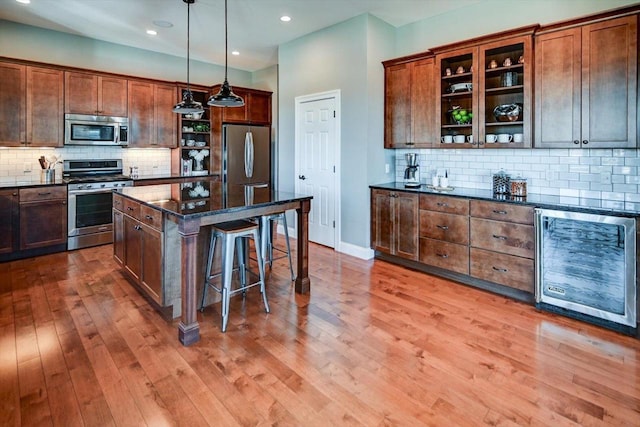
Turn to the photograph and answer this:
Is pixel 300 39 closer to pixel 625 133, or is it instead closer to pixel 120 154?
pixel 120 154

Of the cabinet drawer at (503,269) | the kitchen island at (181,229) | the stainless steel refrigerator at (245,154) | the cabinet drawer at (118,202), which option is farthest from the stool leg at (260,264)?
the stainless steel refrigerator at (245,154)

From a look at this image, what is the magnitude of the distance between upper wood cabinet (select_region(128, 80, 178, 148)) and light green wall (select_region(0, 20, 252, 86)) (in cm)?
52

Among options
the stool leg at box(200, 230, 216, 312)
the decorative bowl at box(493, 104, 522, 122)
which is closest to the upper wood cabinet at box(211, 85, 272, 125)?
the stool leg at box(200, 230, 216, 312)

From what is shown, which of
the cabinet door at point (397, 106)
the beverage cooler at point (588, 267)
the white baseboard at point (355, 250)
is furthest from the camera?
the white baseboard at point (355, 250)

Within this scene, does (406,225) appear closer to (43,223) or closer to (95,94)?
(43,223)

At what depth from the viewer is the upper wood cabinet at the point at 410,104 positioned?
4.36 metres

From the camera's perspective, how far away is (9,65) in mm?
4609

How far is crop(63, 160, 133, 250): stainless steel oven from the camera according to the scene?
4.93 m

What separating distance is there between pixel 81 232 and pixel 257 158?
3004 mm

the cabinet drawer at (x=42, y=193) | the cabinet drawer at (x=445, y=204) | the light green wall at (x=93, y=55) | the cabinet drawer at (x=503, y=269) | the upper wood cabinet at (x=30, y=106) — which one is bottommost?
the cabinet drawer at (x=503, y=269)

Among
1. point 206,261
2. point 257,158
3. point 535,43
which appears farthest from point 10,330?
point 535,43

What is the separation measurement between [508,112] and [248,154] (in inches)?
169

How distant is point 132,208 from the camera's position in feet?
11.0

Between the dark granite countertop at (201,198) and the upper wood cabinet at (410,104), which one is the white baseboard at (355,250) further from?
the dark granite countertop at (201,198)
